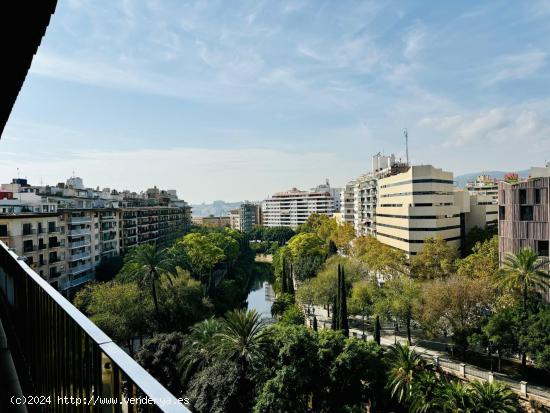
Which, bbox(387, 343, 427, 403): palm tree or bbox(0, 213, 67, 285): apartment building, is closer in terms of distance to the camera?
bbox(387, 343, 427, 403): palm tree

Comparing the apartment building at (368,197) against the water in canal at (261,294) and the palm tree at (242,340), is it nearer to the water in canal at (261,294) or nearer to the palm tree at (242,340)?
the water in canal at (261,294)

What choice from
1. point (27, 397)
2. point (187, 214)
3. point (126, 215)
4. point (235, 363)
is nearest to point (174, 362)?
point (235, 363)

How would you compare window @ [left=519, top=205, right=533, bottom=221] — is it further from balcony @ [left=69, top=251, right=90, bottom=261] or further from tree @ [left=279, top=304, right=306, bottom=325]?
balcony @ [left=69, top=251, right=90, bottom=261]

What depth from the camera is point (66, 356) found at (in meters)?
2.49

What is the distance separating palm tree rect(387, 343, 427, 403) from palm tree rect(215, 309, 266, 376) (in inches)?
252

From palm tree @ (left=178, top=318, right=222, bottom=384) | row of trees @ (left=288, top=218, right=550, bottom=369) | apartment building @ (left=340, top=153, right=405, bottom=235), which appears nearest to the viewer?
palm tree @ (left=178, top=318, right=222, bottom=384)

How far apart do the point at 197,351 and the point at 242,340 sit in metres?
2.62

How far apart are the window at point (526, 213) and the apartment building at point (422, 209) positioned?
13119 millimetres

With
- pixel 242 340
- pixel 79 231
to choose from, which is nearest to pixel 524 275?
pixel 242 340

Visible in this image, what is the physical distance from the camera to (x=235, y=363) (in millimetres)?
16906

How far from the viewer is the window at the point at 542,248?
2861 cm

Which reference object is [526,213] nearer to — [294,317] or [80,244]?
[294,317]

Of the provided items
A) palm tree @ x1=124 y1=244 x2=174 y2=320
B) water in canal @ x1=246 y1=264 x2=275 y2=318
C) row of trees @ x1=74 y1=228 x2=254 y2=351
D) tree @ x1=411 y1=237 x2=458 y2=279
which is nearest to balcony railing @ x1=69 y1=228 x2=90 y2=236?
row of trees @ x1=74 y1=228 x2=254 y2=351

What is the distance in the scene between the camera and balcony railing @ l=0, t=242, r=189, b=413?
1.50 m
